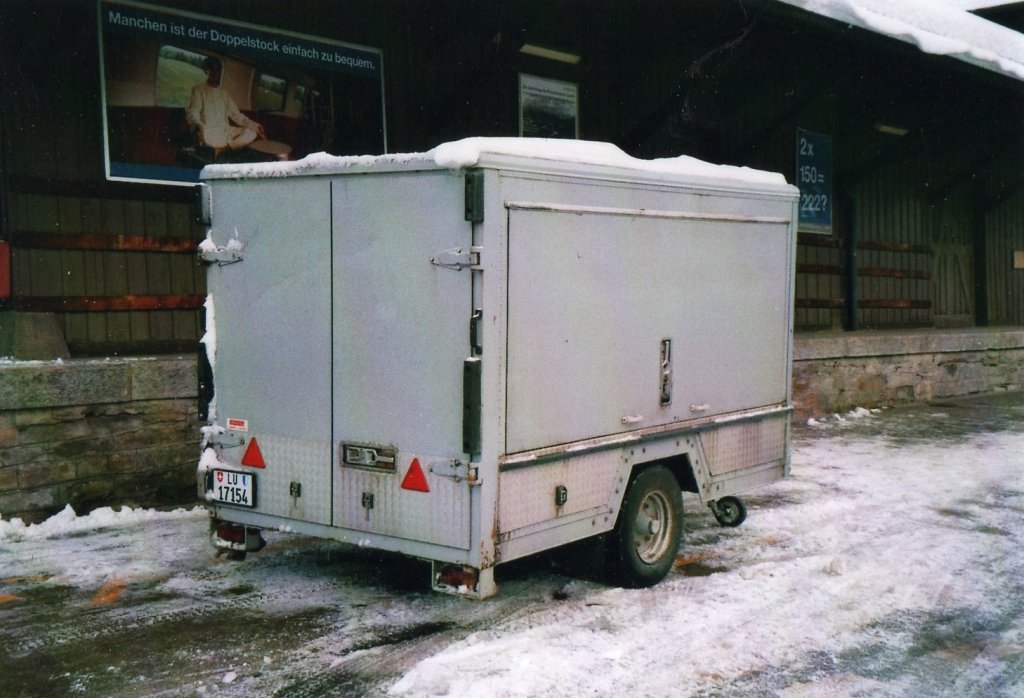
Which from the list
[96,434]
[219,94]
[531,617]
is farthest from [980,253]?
Answer: [96,434]

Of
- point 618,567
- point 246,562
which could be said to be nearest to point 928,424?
point 618,567

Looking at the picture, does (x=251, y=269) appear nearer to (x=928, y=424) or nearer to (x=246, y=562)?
(x=246, y=562)

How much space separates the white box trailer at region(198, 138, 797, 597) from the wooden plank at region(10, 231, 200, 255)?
125 inches

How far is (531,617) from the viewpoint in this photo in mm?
6082

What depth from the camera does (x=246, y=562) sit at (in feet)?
23.5

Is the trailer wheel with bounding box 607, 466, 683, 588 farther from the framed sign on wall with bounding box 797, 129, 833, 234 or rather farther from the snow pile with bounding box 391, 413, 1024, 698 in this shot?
the framed sign on wall with bounding box 797, 129, 833, 234

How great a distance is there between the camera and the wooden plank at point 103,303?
8.82 meters

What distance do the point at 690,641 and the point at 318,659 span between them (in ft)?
6.35

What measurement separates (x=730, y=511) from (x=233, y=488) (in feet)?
13.0

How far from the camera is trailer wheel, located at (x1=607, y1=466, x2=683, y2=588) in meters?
6.59

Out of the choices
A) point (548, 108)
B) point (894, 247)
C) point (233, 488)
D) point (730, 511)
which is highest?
point (548, 108)

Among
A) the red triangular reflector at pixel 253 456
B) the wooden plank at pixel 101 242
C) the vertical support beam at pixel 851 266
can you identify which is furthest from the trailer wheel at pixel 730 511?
the vertical support beam at pixel 851 266

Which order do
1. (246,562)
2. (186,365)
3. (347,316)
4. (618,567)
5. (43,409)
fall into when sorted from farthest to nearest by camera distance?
1. (186,365)
2. (43,409)
3. (246,562)
4. (618,567)
5. (347,316)

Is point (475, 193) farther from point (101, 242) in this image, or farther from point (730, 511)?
point (101, 242)
